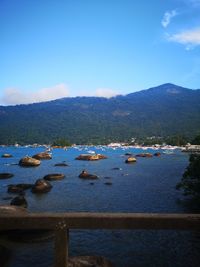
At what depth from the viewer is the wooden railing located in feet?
16.0

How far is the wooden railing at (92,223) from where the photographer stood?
488cm

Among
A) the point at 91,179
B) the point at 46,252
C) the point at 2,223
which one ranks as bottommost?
the point at 91,179

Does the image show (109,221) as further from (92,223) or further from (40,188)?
(40,188)

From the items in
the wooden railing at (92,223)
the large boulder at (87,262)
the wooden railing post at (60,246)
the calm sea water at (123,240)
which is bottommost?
the calm sea water at (123,240)

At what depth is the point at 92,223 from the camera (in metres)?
4.87

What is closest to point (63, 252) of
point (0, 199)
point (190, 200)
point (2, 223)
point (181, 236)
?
point (2, 223)

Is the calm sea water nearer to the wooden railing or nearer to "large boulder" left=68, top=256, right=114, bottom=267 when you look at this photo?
"large boulder" left=68, top=256, right=114, bottom=267

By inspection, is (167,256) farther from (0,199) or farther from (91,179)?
(91,179)

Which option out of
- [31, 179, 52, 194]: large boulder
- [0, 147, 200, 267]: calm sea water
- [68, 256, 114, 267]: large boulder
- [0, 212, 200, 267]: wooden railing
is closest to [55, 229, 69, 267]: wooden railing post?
[0, 212, 200, 267]: wooden railing

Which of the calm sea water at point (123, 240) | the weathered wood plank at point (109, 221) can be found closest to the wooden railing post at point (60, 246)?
the weathered wood plank at point (109, 221)

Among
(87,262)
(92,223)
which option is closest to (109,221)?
A: (92,223)

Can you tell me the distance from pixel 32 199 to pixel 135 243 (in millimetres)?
17364

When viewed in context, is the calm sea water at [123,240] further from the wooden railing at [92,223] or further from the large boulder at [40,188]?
the wooden railing at [92,223]

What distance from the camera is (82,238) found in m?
19.2
